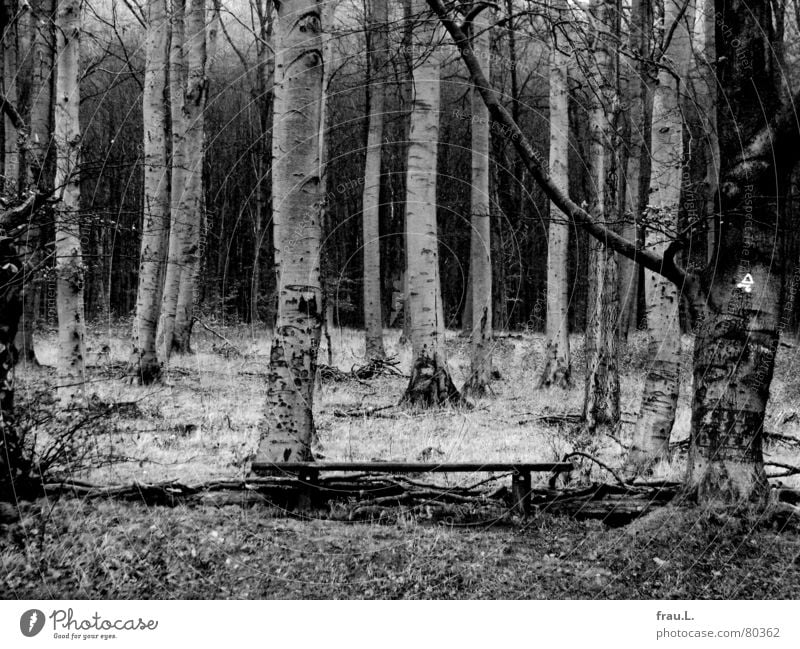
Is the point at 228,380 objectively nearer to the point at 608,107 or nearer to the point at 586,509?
the point at 608,107

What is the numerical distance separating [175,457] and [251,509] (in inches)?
71.0

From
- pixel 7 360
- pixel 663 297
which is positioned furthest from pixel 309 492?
pixel 663 297

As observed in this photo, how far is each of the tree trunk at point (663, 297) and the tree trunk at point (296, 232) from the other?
300 cm

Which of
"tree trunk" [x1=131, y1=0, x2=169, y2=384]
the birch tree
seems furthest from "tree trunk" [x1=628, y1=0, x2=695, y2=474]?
"tree trunk" [x1=131, y1=0, x2=169, y2=384]

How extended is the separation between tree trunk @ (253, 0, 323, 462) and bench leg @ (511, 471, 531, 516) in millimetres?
1620

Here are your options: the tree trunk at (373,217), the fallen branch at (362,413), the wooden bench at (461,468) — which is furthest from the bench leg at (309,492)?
the tree trunk at (373,217)

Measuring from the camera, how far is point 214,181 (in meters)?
26.5

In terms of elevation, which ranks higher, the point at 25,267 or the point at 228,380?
the point at 25,267

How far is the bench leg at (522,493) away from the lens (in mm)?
4859

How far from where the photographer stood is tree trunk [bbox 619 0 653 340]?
7255 mm

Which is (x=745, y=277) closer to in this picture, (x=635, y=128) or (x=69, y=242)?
(x=69, y=242)

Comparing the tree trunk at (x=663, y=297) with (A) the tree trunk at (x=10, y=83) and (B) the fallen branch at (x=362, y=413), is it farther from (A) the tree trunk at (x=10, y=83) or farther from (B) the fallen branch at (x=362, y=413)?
(A) the tree trunk at (x=10, y=83)
